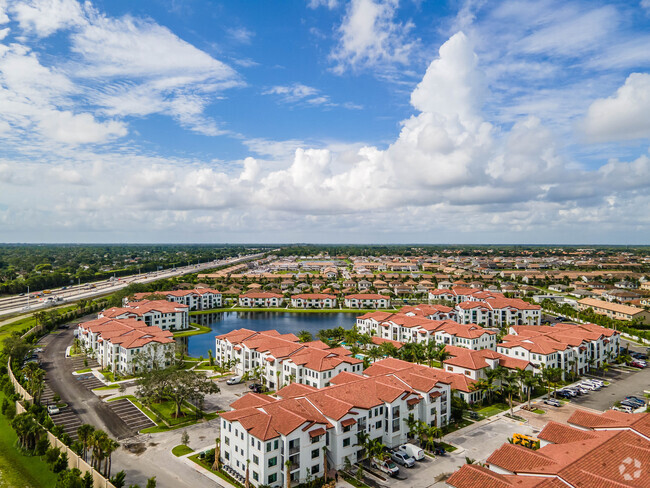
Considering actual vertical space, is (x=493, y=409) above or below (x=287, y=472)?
below

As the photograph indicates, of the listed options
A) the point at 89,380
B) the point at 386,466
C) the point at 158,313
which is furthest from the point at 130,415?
the point at 158,313

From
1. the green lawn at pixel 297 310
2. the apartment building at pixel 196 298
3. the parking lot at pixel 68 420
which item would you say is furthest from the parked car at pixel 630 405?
the apartment building at pixel 196 298

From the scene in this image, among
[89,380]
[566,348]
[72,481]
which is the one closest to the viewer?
[72,481]

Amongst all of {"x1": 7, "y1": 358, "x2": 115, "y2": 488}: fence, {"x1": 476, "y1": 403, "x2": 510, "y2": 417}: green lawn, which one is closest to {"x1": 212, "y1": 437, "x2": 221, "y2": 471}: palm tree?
{"x1": 7, "y1": 358, "x2": 115, "y2": 488}: fence

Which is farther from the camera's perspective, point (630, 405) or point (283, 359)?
point (283, 359)

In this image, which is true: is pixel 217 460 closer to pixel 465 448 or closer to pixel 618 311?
pixel 465 448
